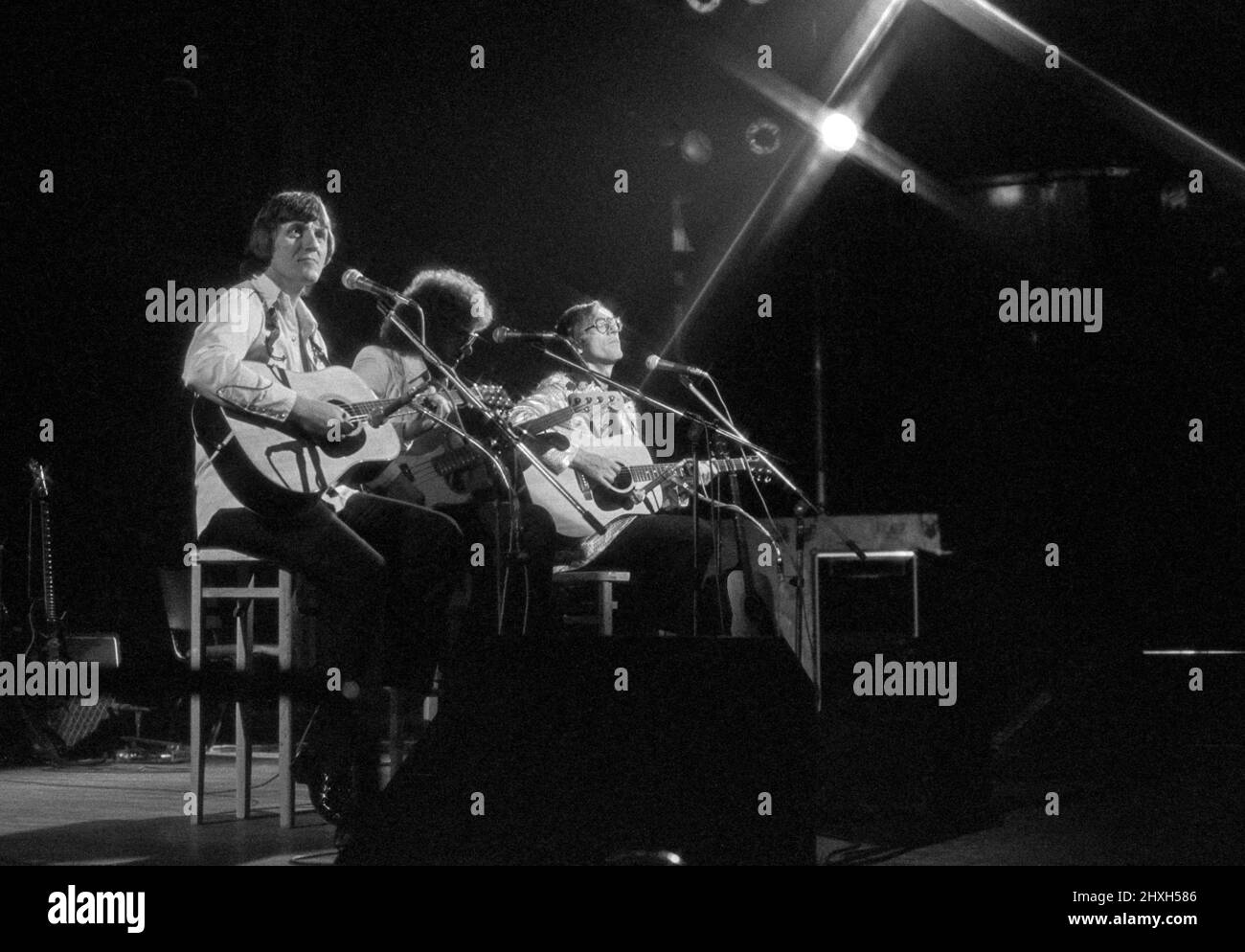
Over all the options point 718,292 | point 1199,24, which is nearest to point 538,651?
point 718,292

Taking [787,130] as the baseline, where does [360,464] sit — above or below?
below

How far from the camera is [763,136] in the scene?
6.32 metres

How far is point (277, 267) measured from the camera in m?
3.47

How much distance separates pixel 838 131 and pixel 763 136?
0.38 m

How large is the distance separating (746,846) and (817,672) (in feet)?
6.43

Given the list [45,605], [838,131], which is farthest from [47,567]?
[838,131]

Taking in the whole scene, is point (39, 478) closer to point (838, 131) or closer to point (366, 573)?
point (366, 573)

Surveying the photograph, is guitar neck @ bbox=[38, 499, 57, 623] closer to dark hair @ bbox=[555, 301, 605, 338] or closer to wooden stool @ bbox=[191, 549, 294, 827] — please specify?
wooden stool @ bbox=[191, 549, 294, 827]

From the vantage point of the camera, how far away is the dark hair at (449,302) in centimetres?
425

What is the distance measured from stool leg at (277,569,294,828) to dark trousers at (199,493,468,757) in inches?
6.1

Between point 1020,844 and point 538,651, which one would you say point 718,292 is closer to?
point 1020,844

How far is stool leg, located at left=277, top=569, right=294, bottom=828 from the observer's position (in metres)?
3.43

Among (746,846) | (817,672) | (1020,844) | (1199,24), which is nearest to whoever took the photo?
(746,846)

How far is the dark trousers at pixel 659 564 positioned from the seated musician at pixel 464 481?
45 centimetres
